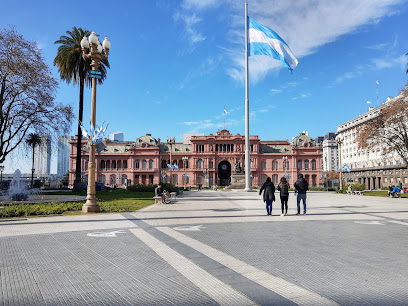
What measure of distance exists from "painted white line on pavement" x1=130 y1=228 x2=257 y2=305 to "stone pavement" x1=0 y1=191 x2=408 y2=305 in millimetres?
13

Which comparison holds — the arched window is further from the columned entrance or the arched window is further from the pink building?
the columned entrance

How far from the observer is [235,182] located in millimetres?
50156

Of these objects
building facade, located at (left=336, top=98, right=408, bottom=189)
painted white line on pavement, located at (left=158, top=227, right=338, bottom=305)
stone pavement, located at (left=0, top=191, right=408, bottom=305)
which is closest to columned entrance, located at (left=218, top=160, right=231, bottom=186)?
building facade, located at (left=336, top=98, right=408, bottom=189)

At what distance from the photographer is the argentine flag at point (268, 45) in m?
26.0

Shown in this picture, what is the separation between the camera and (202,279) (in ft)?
15.1

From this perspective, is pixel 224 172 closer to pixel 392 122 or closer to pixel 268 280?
pixel 392 122

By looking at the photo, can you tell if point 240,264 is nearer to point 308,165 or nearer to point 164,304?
point 164,304

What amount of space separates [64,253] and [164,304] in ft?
11.6

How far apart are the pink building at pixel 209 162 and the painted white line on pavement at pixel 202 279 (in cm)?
7754

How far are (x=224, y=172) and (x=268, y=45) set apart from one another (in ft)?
205

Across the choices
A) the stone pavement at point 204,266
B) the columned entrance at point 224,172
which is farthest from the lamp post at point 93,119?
the columned entrance at point 224,172

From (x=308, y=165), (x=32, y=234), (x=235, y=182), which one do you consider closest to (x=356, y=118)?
(x=308, y=165)

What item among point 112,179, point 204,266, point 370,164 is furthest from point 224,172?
point 204,266

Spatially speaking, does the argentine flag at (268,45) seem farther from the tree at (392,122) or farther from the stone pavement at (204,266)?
the stone pavement at (204,266)
